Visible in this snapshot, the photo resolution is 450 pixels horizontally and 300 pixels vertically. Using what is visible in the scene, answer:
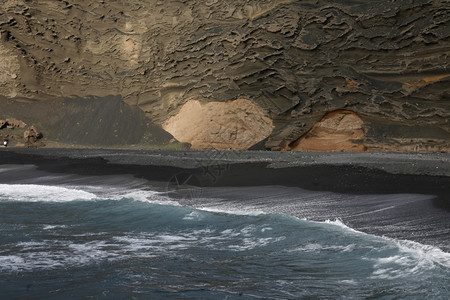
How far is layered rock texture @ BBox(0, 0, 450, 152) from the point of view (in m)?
22.5

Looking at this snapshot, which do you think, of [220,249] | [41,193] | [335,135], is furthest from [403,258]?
[335,135]

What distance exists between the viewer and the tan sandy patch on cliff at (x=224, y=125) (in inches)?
1021

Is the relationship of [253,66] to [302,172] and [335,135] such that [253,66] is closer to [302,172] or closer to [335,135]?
[335,135]

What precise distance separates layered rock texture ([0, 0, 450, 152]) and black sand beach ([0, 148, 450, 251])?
10491mm

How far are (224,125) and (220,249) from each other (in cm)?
2121

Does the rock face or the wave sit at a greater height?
the rock face

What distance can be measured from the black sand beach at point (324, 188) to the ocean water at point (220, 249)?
6 cm

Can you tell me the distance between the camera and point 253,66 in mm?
26500

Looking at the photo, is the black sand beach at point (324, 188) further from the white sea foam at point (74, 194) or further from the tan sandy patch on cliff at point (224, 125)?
the tan sandy patch on cliff at point (224, 125)

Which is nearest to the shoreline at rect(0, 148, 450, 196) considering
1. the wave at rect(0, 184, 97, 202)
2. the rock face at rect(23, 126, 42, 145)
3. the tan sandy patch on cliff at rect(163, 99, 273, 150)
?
the wave at rect(0, 184, 97, 202)

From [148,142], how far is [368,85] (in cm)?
1480

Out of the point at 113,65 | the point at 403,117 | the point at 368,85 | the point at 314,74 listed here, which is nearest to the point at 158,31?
the point at 113,65

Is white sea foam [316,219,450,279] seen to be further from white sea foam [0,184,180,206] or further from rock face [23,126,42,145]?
rock face [23,126,42,145]

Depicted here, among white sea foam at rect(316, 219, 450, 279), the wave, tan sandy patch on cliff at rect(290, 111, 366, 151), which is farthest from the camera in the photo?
tan sandy patch on cliff at rect(290, 111, 366, 151)
